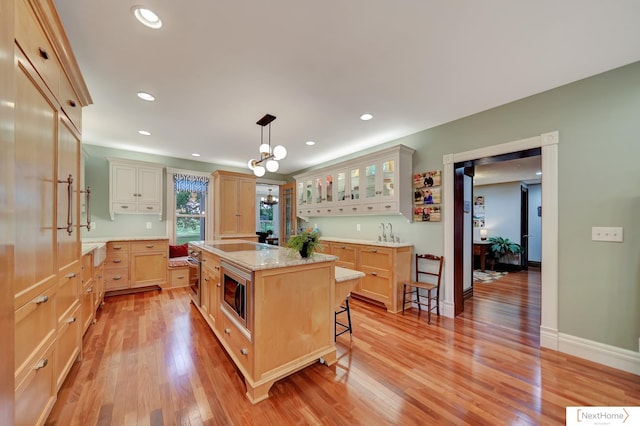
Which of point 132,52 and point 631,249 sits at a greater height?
point 132,52

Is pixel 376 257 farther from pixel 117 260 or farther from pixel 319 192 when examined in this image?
pixel 117 260

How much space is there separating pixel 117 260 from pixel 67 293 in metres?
2.73

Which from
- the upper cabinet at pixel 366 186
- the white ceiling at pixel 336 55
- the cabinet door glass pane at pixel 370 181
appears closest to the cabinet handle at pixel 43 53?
the white ceiling at pixel 336 55

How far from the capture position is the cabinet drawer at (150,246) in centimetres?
426

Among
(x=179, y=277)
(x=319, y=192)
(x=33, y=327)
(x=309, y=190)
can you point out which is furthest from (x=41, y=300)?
(x=309, y=190)

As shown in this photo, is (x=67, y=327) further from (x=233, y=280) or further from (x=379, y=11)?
(x=379, y=11)

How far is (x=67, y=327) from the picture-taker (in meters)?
1.82

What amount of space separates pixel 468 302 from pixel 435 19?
3825mm

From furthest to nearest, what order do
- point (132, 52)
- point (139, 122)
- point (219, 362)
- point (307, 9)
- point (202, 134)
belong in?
1. point (202, 134)
2. point (139, 122)
3. point (219, 362)
4. point (132, 52)
5. point (307, 9)

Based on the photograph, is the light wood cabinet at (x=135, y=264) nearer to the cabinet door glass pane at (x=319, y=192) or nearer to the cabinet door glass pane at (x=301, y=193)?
the cabinet door glass pane at (x=301, y=193)

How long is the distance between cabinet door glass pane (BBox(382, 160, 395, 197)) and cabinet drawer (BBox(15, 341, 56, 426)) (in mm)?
3657

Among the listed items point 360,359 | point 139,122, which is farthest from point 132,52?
point 360,359

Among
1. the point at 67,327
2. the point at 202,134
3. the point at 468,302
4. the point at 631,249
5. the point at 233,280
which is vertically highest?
the point at 202,134

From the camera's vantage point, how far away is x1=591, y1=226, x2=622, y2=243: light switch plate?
2.15m
